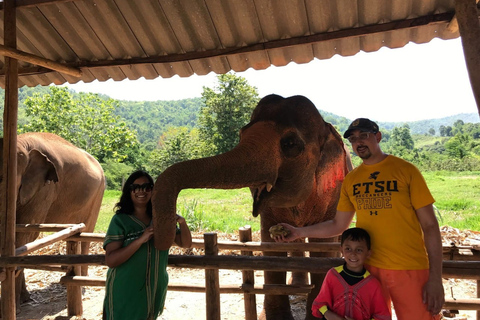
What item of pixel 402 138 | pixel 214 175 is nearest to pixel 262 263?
pixel 214 175

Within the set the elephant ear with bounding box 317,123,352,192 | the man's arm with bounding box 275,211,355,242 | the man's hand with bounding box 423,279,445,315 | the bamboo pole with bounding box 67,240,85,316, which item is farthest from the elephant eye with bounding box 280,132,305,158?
the bamboo pole with bounding box 67,240,85,316

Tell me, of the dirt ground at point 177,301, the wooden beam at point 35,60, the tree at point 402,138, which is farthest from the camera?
the tree at point 402,138

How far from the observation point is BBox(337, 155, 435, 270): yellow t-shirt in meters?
2.14

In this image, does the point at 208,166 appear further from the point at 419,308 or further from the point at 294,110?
the point at 419,308

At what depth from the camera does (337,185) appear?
13.0ft

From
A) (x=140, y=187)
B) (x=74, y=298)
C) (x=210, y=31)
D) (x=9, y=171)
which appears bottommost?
(x=74, y=298)

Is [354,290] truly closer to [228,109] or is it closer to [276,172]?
[276,172]

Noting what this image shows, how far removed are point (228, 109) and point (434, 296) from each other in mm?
32721

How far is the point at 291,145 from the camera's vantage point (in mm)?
3186

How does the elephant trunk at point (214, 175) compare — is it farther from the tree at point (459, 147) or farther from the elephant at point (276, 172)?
the tree at point (459, 147)

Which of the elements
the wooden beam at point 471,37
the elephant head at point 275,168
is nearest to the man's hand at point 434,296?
the wooden beam at point 471,37

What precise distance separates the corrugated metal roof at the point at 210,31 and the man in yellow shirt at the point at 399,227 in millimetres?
1751

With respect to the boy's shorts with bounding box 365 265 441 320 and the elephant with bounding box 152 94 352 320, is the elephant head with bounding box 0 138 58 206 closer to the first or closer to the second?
the elephant with bounding box 152 94 352 320

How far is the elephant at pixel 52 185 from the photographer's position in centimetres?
548
